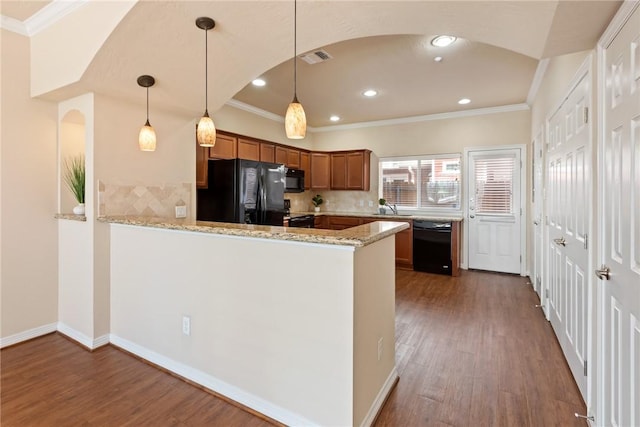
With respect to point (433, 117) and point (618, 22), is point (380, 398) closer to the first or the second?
point (618, 22)

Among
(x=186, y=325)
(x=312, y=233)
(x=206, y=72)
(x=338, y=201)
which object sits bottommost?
(x=186, y=325)

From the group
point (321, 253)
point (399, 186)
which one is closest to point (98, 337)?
point (321, 253)

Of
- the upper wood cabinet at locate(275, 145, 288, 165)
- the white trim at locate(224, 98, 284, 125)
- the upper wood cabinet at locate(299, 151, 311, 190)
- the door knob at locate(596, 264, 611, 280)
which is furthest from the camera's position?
the upper wood cabinet at locate(299, 151, 311, 190)

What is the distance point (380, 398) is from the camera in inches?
74.0

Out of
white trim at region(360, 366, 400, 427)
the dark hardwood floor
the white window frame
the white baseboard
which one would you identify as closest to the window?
the white window frame

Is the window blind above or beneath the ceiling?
beneath

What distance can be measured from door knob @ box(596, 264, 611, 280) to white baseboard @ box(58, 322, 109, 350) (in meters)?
3.46

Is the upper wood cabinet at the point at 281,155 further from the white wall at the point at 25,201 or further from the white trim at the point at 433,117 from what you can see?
the white wall at the point at 25,201

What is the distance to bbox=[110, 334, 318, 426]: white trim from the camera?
172 centimetres

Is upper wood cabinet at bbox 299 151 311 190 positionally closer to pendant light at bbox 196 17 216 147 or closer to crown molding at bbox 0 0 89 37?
pendant light at bbox 196 17 216 147

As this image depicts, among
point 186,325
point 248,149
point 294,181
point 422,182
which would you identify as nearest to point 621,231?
point 186,325

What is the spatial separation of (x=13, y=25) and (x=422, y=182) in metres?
5.50

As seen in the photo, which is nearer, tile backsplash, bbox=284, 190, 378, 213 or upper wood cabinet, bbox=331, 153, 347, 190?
upper wood cabinet, bbox=331, 153, 347, 190

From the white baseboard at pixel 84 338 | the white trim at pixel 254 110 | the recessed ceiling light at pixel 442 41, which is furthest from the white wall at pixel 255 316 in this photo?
the white trim at pixel 254 110
